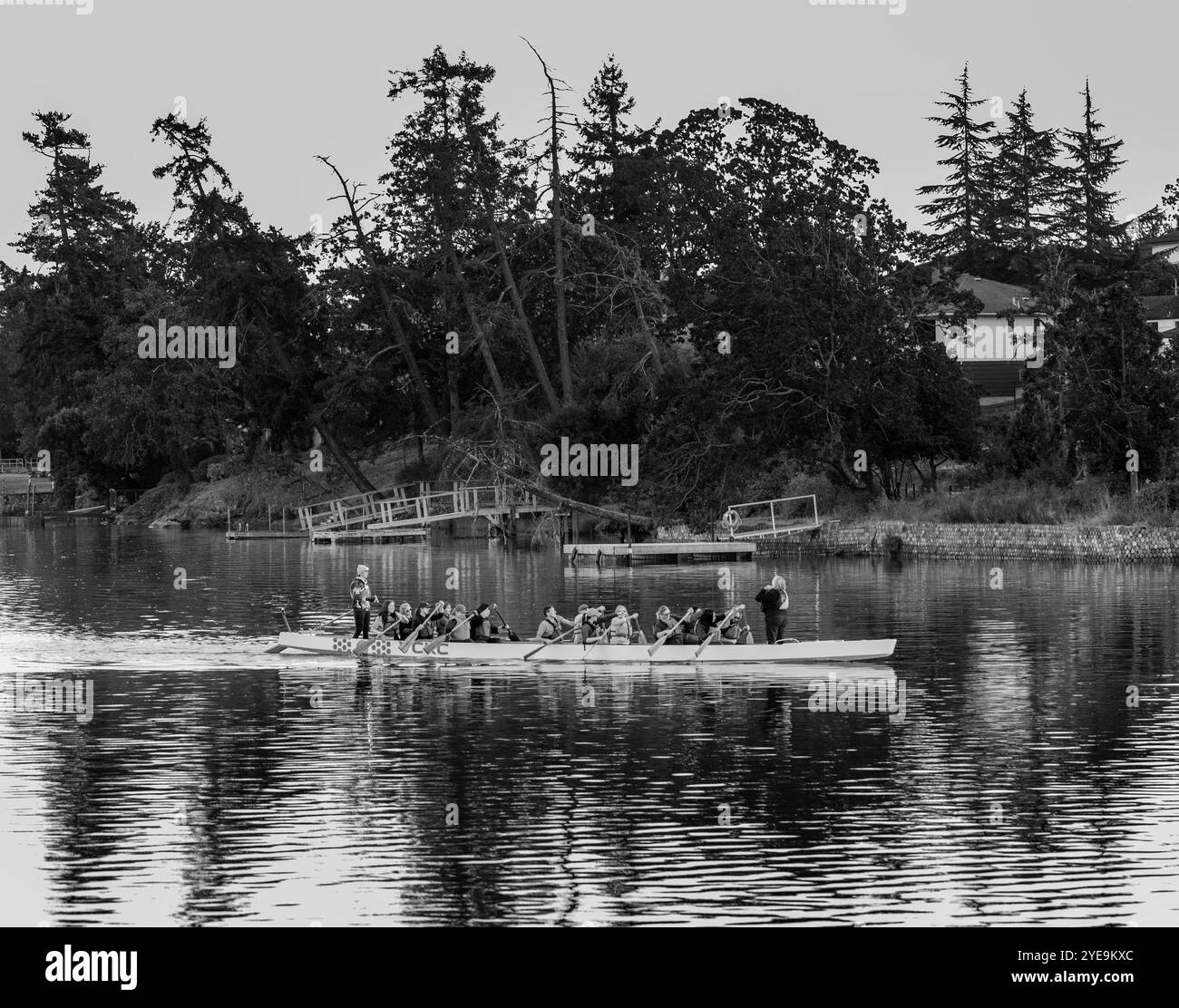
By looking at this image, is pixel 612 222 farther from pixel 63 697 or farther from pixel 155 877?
pixel 155 877

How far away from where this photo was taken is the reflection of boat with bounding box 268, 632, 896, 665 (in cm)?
4072

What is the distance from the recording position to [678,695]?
38031mm

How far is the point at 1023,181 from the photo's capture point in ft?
472

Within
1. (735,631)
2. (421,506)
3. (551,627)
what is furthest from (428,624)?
(421,506)

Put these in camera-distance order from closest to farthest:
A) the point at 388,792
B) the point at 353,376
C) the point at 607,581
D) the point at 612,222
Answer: the point at 388,792 → the point at 607,581 → the point at 353,376 → the point at 612,222

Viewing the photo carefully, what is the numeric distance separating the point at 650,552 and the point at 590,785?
5127 cm

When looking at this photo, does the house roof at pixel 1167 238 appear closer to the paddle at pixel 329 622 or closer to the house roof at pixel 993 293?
the house roof at pixel 993 293

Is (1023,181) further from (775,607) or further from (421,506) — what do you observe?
(775,607)

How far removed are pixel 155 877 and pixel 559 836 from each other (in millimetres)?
5907
